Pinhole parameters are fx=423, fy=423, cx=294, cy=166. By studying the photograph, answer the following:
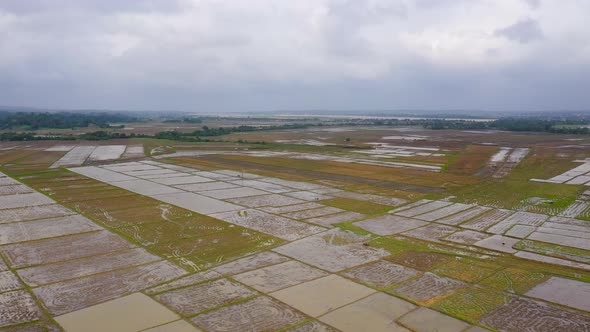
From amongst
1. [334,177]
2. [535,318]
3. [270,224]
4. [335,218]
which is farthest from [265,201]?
[535,318]

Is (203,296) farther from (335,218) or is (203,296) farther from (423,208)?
(423,208)

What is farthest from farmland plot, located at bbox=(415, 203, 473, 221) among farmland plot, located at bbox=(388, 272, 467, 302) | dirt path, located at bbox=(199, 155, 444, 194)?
farmland plot, located at bbox=(388, 272, 467, 302)

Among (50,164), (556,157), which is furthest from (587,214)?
(50,164)

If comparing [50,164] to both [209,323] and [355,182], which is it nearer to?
[355,182]

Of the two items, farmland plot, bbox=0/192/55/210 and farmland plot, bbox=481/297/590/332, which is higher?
farmland plot, bbox=0/192/55/210

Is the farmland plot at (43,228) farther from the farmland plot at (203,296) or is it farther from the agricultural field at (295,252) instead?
the farmland plot at (203,296)

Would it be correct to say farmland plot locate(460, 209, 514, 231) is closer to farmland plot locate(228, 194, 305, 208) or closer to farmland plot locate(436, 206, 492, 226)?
farmland plot locate(436, 206, 492, 226)

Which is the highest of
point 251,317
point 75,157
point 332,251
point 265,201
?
point 75,157

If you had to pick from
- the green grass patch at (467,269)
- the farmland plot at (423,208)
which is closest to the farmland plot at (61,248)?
the green grass patch at (467,269)
